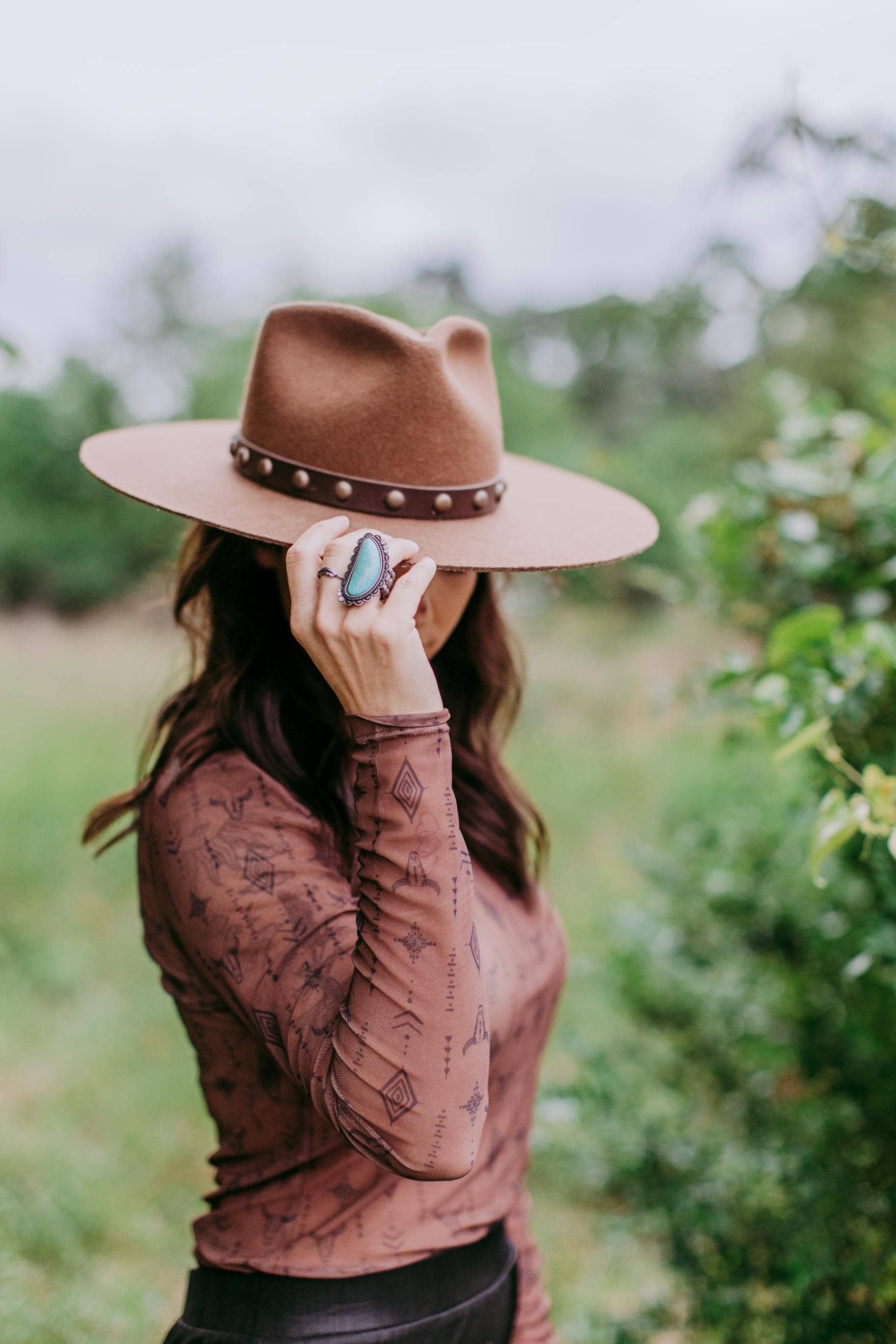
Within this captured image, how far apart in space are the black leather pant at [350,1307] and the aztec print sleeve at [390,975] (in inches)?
14.8

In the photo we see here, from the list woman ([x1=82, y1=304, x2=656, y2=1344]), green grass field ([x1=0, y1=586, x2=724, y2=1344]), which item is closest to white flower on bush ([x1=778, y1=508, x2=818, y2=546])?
green grass field ([x1=0, y1=586, x2=724, y2=1344])

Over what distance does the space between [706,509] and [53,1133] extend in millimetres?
3167

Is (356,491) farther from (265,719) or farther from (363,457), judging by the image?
(265,719)

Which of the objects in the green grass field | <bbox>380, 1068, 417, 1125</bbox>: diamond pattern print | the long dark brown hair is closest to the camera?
<bbox>380, 1068, 417, 1125</bbox>: diamond pattern print

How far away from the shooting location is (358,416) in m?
1.23

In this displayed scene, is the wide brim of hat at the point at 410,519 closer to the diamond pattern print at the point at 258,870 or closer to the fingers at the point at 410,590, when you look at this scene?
the fingers at the point at 410,590

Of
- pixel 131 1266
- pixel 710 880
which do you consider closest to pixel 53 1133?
pixel 131 1266

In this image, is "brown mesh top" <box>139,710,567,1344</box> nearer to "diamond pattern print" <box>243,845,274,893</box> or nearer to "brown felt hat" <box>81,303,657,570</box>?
"diamond pattern print" <box>243,845,274,893</box>

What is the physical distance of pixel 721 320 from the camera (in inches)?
105

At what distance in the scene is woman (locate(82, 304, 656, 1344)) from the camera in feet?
3.28

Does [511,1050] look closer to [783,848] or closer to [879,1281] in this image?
[879,1281]

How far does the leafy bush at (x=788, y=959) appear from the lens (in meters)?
1.60

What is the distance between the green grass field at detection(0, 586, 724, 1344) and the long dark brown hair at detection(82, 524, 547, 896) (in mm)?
242

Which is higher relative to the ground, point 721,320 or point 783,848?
point 721,320
